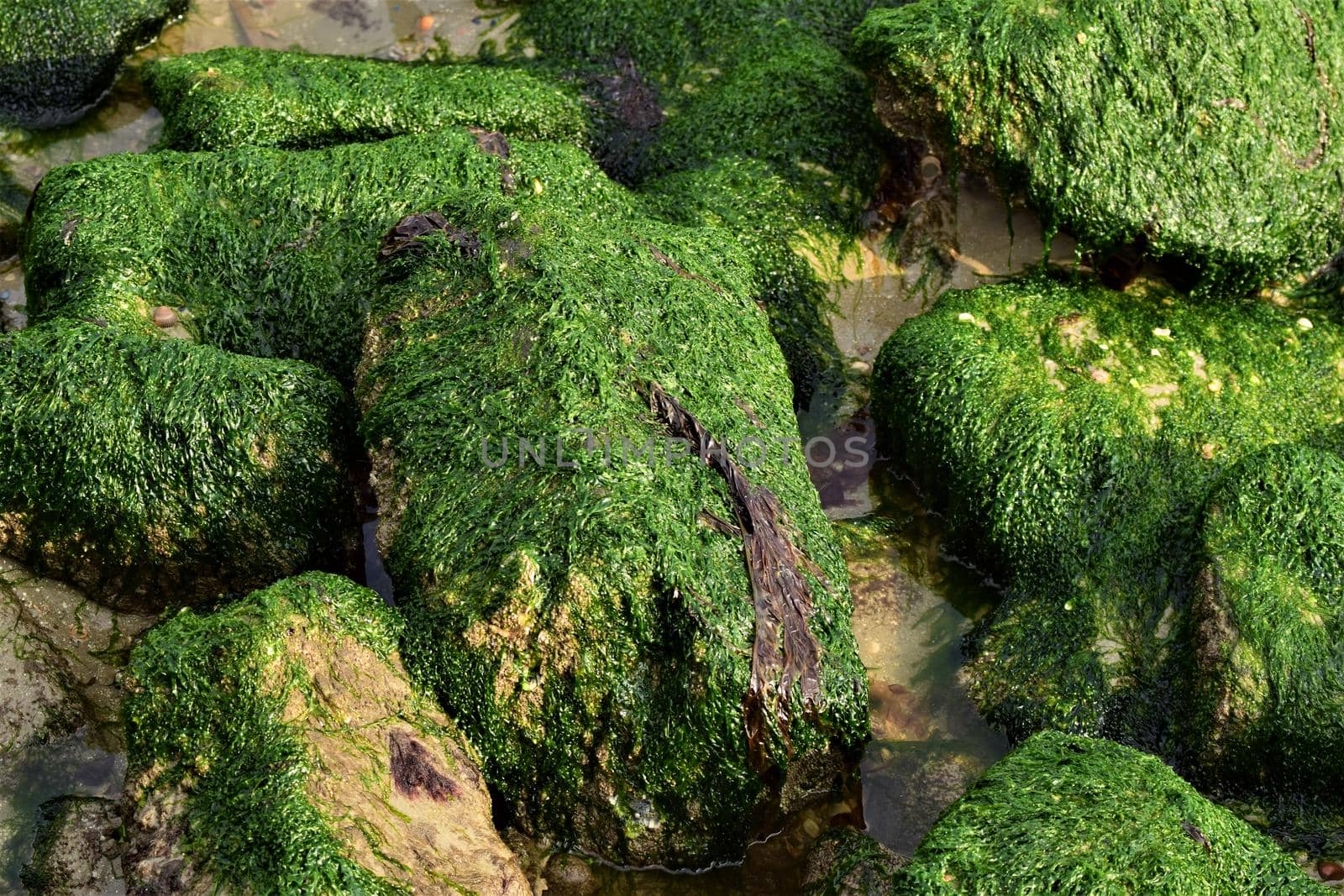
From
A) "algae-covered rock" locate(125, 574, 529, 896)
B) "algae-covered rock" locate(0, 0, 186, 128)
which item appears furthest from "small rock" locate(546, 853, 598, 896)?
"algae-covered rock" locate(0, 0, 186, 128)

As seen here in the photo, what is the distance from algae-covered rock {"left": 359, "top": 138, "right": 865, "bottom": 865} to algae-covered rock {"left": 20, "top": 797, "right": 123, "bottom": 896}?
3.60 ft

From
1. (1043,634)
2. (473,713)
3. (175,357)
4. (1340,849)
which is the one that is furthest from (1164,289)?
(175,357)

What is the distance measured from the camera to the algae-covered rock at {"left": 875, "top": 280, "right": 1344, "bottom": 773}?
444 centimetres

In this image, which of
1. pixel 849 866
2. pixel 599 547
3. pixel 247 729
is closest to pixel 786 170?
pixel 599 547

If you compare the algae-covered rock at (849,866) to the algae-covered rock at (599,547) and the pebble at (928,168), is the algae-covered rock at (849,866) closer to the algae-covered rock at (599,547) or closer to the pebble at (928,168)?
the algae-covered rock at (599,547)

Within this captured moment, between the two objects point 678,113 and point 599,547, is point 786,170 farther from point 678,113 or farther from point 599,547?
point 599,547

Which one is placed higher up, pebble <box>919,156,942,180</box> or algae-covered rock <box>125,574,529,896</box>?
pebble <box>919,156,942,180</box>

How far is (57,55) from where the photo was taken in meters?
6.04

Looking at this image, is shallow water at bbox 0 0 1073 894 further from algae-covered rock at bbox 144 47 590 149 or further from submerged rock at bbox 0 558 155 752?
algae-covered rock at bbox 144 47 590 149

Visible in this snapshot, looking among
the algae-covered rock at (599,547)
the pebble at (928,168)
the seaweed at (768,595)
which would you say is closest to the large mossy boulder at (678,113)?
the pebble at (928,168)

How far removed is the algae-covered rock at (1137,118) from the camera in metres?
5.21

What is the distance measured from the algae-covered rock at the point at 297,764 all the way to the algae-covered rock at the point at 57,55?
3.34m

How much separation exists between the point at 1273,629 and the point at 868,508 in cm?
154

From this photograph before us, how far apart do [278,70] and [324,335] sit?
1.50 m
